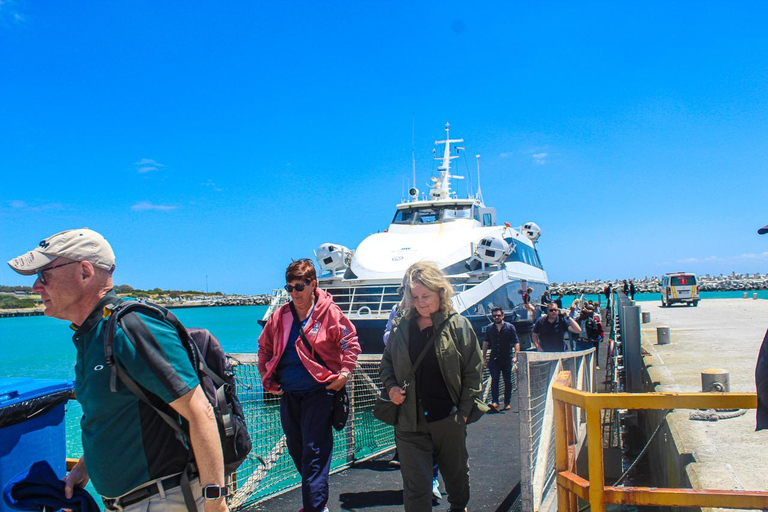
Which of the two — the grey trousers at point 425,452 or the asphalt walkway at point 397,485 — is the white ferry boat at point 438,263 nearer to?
the asphalt walkway at point 397,485

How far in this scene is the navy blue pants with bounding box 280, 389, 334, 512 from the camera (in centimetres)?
392

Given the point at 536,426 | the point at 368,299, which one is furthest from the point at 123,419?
the point at 368,299

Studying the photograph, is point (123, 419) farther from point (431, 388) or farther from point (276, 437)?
point (276, 437)

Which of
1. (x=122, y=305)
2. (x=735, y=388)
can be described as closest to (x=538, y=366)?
(x=122, y=305)

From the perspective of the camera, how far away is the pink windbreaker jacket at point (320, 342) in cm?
408

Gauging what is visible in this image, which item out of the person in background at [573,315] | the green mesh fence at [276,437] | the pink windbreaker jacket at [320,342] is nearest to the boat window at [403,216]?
the person in background at [573,315]

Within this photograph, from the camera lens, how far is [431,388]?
370 centimetres

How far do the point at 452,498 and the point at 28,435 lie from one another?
2.53 m

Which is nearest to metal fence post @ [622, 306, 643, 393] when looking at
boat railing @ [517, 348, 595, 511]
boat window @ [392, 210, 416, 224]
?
boat railing @ [517, 348, 595, 511]

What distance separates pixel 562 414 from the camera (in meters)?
3.28

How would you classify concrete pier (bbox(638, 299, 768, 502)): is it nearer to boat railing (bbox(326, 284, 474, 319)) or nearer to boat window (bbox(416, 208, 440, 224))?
boat railing (bbox(326, 284, 474, 319))

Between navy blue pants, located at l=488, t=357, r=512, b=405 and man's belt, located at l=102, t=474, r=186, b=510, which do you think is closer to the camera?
man's belt, located at l=102, t=474, r=186, b=510

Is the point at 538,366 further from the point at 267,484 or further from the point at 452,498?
the point at 267,484

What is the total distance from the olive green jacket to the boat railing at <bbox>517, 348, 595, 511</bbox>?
331mm
